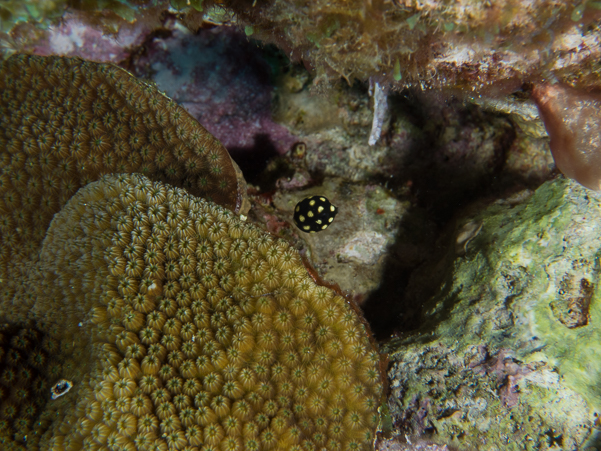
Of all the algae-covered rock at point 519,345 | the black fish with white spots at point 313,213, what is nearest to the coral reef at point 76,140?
the black fish with white spots at point 313,213

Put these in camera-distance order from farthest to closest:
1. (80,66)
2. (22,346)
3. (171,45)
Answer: (171,45), (80,66), (22,346)

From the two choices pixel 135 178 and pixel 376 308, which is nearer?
pixel 135 178

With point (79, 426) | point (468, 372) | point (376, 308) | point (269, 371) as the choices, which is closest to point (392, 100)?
point (376, 308)

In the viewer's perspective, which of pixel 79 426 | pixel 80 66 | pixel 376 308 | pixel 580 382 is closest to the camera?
pixel 79 426

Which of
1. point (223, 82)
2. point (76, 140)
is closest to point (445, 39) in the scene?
point (76, 140)

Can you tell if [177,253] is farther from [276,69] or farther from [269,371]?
[276,69]

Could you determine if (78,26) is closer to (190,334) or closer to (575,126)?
(190,334)

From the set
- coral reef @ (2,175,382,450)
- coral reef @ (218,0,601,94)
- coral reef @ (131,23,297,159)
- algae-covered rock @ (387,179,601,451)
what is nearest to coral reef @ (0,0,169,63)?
coral reef @ (131,23,297,159)
